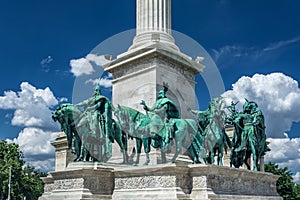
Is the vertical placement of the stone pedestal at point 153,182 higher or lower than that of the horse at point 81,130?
lower

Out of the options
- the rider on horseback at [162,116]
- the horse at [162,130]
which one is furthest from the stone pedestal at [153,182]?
the rider on horseback at [162,116]

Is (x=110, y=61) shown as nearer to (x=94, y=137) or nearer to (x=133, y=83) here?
(x=133, y=83)

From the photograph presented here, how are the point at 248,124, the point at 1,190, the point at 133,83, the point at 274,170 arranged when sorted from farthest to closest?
1. the point at 1,190
2. the point at 274,170
3. the point at 133,83
4. the point at 248,124

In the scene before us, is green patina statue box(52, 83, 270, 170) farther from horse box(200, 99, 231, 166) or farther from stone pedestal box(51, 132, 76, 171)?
stone pedestal box(51, 132, 76, 171)

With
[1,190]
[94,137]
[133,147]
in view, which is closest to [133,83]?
[133,147]

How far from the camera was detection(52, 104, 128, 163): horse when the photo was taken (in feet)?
59.3

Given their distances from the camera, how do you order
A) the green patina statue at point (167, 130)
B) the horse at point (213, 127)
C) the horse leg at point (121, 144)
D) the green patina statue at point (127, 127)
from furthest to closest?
1. the horse leg at point (121, 144)
2. the horse at point (213, 127)
3. the green patina statue at point (127, 127)
4. the green patina statue at point (167, 130)

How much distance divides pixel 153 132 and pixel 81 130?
3616mm

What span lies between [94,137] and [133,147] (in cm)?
336

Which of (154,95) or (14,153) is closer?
(154,95)

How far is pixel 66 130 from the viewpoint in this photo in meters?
18.4

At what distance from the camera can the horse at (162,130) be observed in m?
16.1

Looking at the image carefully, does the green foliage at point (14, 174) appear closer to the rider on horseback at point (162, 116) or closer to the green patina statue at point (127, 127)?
the green patina statue at point (127, 127)

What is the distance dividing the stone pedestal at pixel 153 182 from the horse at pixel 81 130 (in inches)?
42.9
